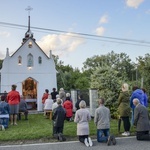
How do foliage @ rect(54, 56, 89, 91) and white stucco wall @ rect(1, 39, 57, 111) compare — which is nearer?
white stucco wall @ rect(1, 39, 57, 111)

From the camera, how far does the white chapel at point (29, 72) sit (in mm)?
26391

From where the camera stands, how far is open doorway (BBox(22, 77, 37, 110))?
27.1 metres

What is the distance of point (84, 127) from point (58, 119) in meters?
1.35

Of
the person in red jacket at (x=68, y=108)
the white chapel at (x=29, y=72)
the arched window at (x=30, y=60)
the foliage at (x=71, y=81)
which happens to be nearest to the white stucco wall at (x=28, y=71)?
the white chapel at (x=29, y=72)

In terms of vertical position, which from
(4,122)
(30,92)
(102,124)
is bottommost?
(4,122)

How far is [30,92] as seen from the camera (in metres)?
27.7

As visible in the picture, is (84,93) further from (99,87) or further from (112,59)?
(112,59)

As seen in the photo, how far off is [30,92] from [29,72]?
2014 mm

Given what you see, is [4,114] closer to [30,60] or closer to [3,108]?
[3,108]

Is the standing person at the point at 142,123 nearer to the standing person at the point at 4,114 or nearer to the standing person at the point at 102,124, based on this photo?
the standing person at the point at 102,124

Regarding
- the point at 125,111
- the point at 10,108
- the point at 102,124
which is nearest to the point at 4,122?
the point at 10,108

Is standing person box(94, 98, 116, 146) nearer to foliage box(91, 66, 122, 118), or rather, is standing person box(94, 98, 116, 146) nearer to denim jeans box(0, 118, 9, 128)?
denim jeans box(0, 118, 9, 128)

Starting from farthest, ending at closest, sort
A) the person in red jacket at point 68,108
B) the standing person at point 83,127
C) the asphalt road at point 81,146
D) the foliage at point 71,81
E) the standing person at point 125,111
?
the foliage at point 71,81
the person in red jacket at point 68,108
the standing person at point 125,111
the standing person at point 83,127
the asphalt road at point 81,146

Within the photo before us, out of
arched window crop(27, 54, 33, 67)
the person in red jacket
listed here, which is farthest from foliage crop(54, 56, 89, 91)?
the person in red jacket
